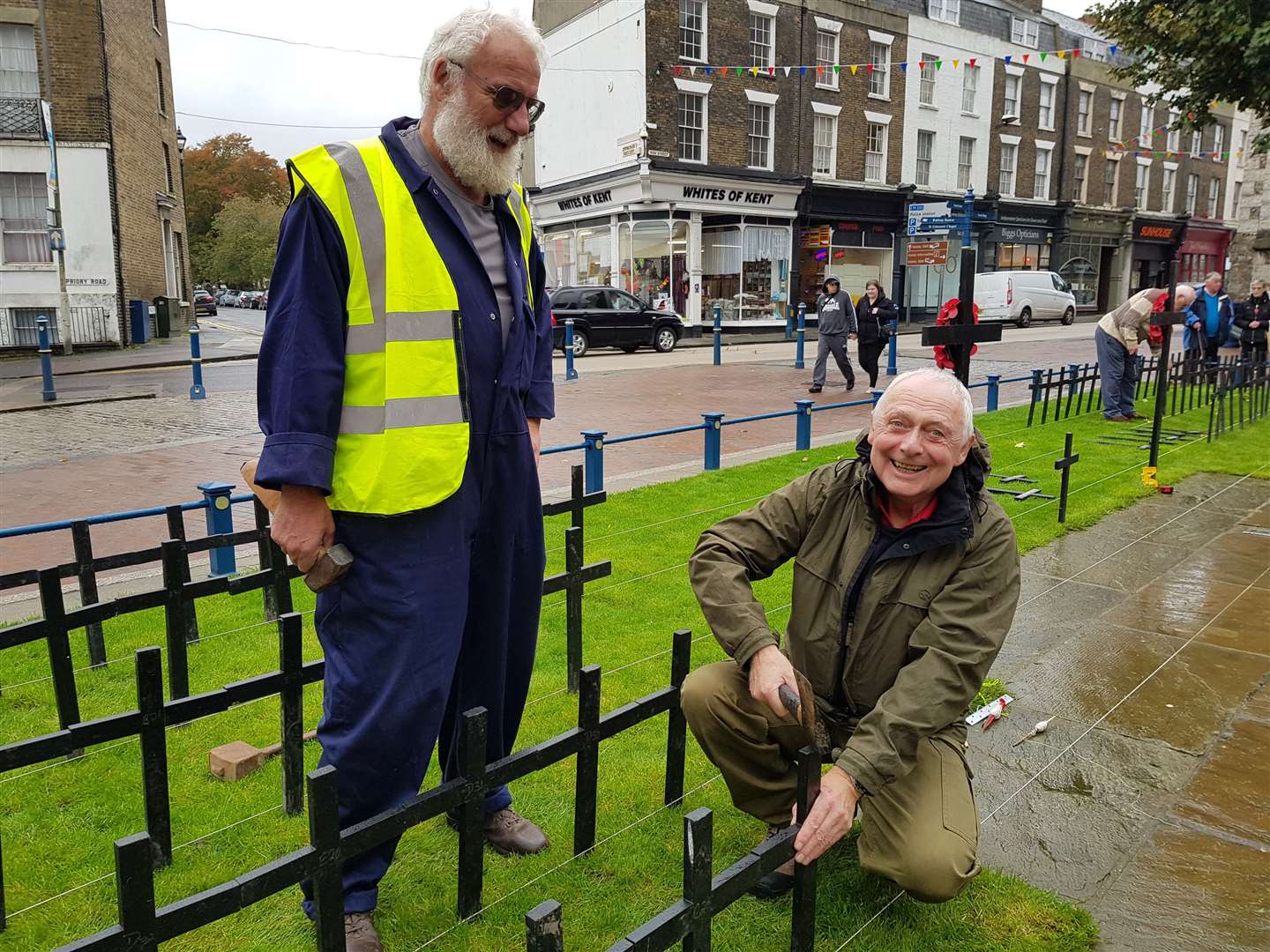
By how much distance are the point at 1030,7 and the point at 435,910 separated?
1693 inches

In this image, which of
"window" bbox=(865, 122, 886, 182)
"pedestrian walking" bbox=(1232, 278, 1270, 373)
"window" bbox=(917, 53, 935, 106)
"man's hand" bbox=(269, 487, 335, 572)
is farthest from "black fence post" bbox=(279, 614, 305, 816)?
"window" bbox=(917, 53, 935, 106)

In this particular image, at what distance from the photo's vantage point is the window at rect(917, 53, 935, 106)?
3338 cm

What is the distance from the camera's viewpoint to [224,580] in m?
3.82

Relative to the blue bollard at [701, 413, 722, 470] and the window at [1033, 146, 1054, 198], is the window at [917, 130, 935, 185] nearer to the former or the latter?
the window at [1033, 146, 1054, 198]

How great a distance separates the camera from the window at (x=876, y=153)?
3253cm

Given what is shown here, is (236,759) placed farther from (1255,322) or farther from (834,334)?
(1255,322)

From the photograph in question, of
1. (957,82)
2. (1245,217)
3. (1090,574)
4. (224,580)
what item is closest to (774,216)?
(957,82)

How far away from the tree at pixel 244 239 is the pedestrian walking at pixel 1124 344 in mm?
56882

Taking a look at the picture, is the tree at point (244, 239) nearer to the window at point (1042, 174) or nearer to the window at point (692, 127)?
the window at point (692, 127)

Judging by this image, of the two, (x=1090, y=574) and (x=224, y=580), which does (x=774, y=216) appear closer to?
(x=1090, y=574)

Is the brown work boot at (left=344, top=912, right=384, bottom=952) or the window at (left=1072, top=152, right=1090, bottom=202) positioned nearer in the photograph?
the brown work boot at (left=344, top=912, right=384, bottom=952)

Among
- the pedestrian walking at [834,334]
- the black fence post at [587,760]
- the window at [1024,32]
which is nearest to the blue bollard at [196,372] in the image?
the pedestrian walking at [834,334]

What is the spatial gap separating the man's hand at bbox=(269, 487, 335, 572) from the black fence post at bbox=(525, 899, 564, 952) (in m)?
1.09

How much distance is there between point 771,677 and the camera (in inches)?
99.7
